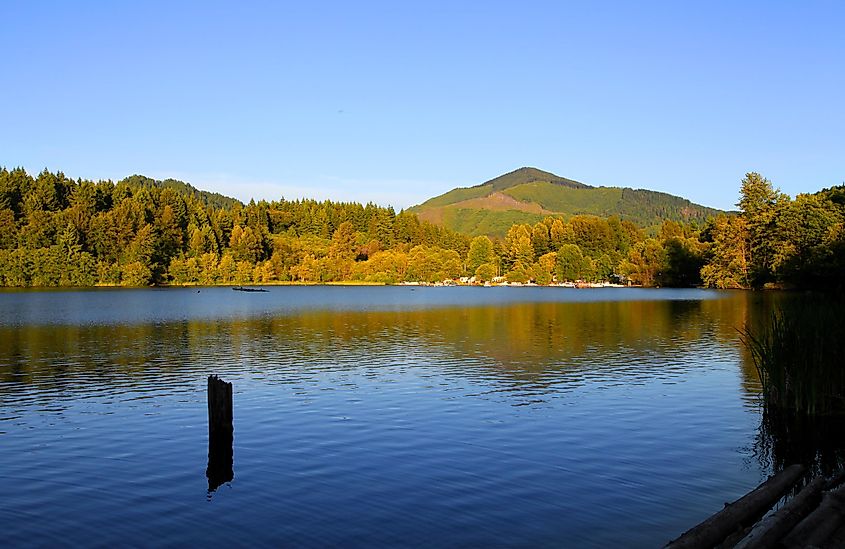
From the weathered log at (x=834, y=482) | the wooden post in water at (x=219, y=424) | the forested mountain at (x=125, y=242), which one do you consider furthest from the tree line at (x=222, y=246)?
the wooden post in water at (x=219, y=424)

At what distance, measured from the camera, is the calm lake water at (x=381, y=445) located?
12.7 metres

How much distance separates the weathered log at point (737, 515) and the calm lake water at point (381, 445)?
4.06 ft

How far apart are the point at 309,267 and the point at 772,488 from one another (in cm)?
18643

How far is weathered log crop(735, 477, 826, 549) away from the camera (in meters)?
8.83

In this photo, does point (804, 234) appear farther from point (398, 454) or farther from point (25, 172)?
point (25, 172)

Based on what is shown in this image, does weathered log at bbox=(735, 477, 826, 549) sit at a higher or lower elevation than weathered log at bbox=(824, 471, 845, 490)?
higher

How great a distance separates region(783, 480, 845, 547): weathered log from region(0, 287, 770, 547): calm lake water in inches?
105

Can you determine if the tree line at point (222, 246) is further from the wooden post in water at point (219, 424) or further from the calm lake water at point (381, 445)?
the wooden post in water at point (219, 424)

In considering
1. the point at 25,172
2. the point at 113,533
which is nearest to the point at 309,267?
the point at 25,172

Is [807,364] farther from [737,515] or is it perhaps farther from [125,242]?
[125,242]

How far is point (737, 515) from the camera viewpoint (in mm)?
10812

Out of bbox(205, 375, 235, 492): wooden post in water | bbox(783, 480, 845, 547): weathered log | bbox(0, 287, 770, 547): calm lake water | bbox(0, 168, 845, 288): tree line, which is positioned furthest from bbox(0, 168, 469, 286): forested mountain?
bbox(783, 480, 845, 547): weathered log

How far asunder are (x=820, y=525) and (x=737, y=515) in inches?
57.5

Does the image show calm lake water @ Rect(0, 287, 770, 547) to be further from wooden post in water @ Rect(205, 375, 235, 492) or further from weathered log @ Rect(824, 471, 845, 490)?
weathered log @ Rect(824, 471, 845, 490)
